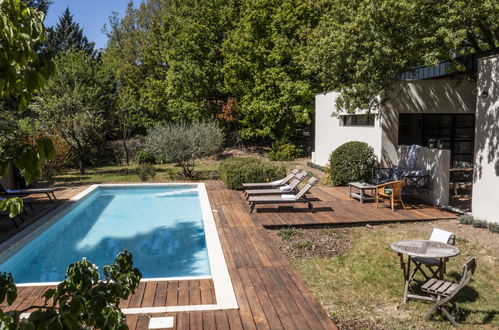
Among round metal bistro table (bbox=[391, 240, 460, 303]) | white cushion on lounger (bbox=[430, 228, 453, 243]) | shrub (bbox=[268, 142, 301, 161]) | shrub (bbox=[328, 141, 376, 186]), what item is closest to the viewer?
round metal bistro table (bbox=[391, 240, 460, 303])

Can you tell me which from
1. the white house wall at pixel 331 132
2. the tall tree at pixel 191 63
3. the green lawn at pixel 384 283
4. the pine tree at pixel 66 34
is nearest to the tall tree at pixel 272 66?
the tall tree at pixel 191 63

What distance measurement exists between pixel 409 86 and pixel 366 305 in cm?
988

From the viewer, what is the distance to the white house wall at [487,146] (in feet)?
31.2

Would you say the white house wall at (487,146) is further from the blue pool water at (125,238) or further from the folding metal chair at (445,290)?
the blue pool water at (125,238)

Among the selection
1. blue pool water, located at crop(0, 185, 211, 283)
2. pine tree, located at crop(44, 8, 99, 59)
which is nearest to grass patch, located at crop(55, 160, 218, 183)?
blue pool water, located at crop(0, 185, 211, 283)

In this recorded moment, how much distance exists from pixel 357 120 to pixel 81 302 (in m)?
16.2

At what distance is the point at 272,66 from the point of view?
83.3 feet

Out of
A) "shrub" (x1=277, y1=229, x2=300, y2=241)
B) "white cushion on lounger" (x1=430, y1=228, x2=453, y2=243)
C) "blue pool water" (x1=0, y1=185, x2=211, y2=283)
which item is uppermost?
"white cushion on lounger" (x1=430, y1=228, x2=453, y2=243)

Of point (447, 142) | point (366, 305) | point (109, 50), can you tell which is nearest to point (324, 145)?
point (447, 142)

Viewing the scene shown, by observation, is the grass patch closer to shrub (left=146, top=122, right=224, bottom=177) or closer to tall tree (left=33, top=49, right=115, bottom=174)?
shrub (left=146, top=122, right=224, bottom=177)

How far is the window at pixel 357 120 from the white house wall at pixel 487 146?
5422 millimetres

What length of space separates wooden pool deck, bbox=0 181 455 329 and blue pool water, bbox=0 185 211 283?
0.73 m

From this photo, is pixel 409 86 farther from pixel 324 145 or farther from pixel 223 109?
pixel 223 109

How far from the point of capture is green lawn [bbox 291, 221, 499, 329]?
18.1 ft
